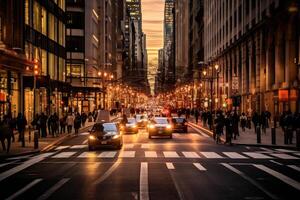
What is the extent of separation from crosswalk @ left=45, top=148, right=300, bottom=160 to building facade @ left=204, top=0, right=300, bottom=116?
23.1ft

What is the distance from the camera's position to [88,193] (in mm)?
16641

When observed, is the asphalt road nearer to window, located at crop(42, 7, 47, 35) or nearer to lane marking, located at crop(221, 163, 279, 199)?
lane marking, located at crop(221, 163, 279, 199)

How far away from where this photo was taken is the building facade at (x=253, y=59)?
5531cm

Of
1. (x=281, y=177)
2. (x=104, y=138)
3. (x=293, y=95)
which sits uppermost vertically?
(x=293, y=95)

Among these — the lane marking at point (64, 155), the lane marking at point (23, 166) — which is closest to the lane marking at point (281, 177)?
the lane marking at point (23, 166)

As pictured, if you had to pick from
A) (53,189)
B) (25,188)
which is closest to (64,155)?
(25,188)

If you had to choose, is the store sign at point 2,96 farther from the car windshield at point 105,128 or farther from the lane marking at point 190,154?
the lane marking at point 190,154

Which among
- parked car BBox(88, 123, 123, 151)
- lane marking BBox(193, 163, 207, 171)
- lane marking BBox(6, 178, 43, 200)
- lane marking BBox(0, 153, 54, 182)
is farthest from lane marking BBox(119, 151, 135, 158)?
lane marking BBox(6, 178, 43, 200)

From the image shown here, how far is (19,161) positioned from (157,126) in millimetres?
19301

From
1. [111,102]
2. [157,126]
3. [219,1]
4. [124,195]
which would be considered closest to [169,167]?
[124,195]

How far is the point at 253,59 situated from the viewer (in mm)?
73938

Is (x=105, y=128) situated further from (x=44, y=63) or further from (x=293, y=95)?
(x=44, y=63)

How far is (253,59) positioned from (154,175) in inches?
2167

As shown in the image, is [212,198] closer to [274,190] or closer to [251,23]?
[274,190]
